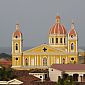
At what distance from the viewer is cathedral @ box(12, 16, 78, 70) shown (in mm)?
66125

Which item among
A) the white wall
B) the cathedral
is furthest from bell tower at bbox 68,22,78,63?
the white wall

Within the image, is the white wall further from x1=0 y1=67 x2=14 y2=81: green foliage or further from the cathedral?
the cathedral

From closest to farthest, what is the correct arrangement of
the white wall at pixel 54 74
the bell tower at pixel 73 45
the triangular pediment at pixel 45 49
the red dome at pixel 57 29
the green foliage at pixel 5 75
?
1. the green foliage at pixel 5 75
2. the white wall at pixel 54 74
3. the triangular pediment at pixel 45 49
4. the bell tower at pixel 73 45
5. the red dome at pixel 57 29

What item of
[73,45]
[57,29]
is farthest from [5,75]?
[57,29]

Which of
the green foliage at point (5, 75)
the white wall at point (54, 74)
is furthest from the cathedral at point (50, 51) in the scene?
the green foliage at point (5, 75)

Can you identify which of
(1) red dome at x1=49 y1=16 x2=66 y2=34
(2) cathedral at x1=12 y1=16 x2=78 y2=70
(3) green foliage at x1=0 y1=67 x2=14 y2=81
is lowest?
→ (3) green foliage at x1=0 y1=67 x2=14 y2=81

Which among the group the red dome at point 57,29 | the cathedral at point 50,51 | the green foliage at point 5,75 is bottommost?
the green foliage at point 5,75

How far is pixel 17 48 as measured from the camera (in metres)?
67.1

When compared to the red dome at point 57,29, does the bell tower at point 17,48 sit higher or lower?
lower

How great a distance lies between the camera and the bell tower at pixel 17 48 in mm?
66875

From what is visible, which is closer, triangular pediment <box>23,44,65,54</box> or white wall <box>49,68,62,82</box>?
white wall <box>49,68,62,82</box>

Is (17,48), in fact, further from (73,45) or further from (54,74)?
(54,74)

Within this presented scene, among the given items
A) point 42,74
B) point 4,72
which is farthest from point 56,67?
point 4,72

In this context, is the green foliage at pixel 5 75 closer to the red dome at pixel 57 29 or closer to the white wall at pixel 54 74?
the white wall at pixel 54 74
